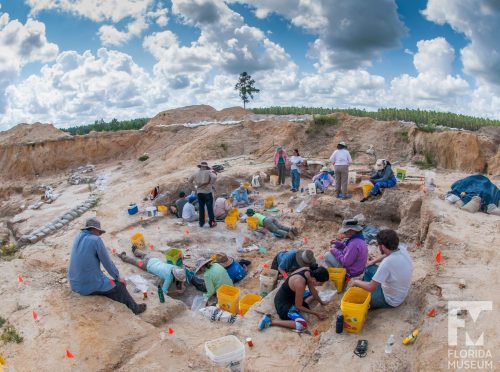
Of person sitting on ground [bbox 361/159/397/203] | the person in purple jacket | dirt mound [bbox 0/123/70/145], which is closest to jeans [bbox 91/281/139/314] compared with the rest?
the person in purple jacket

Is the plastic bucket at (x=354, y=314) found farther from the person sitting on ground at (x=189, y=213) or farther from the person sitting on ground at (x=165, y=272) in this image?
the person sitting on ground at (x=189, y=213)

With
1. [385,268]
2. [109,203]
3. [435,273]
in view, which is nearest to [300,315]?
[385,268]

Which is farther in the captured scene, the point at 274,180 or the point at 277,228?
the point at 274,180

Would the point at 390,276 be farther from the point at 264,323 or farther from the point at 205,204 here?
the point at 205,204

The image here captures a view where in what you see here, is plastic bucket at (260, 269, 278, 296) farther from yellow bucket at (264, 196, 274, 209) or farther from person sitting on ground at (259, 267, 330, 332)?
yellow bucket at (264, 196, 274, 209)

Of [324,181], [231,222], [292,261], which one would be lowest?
[231,222]

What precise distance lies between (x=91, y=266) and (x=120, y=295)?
61 centimetres

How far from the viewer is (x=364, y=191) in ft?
32.2

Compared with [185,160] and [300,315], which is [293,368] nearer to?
[300,315]

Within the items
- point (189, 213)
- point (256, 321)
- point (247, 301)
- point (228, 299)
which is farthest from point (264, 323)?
point (189, 213)

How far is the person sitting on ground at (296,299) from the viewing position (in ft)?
15.9

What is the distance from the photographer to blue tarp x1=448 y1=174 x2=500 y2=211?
761 centimetres

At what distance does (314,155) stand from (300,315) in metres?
12.1

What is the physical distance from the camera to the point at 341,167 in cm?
975
